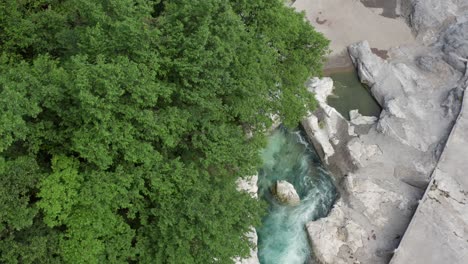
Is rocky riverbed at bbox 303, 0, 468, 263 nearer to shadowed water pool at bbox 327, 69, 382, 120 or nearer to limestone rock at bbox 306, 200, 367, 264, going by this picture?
limestone rock at bbox 306, 200, 367, 264

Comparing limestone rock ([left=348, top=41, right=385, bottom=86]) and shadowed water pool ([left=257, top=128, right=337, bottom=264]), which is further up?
limestone rock ([left=348, top=41, right=385, bottom=86])

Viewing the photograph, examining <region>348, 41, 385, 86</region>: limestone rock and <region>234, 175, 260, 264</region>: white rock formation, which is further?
<region>348, 41, 385, 86</region>: limestone rock

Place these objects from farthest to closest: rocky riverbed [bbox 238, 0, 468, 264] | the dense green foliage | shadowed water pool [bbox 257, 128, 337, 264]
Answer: shadowed water pool [bbox 257, 128, 337, 264]
rocky riverbed [bbox 238, 0, 468, 264]
the dense green foliage

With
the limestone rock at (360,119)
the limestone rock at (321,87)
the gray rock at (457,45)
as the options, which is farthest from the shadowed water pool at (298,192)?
the gray rock at (457,45)

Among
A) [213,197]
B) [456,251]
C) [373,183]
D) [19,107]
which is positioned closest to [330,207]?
[373,183]

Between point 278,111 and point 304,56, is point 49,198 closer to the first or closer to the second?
point 278,111

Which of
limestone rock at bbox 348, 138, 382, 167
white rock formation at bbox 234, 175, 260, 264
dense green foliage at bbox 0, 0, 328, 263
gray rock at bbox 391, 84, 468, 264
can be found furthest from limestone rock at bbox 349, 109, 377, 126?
dense green foliage at bbox 0, 0, 328, 263
